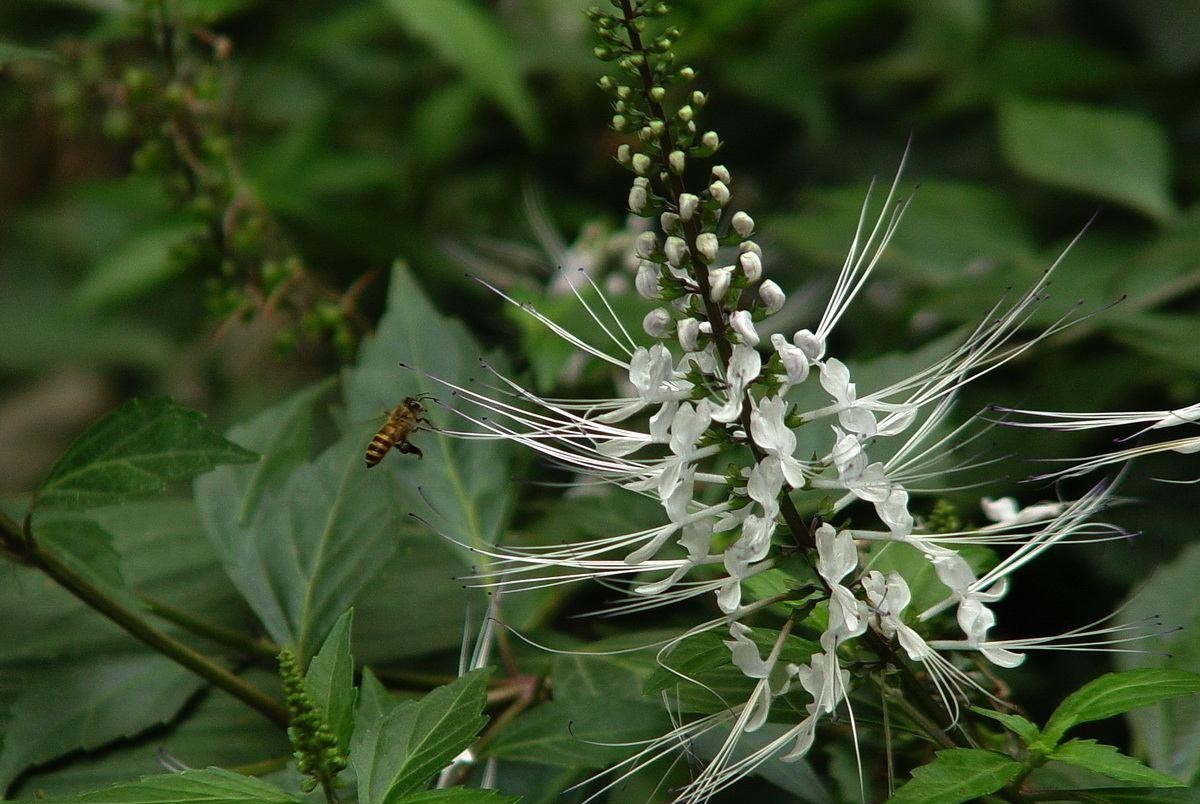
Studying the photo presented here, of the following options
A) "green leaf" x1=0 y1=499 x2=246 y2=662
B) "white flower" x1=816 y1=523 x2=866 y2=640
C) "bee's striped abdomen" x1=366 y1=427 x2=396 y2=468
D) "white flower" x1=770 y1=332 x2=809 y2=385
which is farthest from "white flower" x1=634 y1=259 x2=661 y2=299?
"green leaf" x1=0 y1=499 x2=246 y2=662

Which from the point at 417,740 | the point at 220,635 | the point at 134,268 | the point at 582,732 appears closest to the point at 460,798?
the point at 417,740

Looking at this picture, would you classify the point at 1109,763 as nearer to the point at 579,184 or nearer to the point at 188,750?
the point at 188,750

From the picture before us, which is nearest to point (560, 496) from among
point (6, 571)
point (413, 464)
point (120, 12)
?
point (413, 464)

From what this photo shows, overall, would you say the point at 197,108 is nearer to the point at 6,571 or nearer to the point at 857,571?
the point at 6,571

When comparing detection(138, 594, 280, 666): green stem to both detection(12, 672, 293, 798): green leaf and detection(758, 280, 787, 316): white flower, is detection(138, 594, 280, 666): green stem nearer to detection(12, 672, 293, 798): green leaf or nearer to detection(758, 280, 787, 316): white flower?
detection(12, 672, 293, 798): green leaf

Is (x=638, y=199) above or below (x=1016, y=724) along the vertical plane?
above
